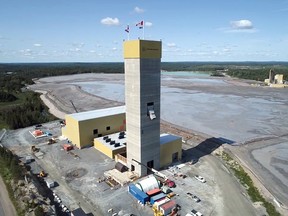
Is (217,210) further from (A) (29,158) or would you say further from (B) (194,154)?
(A) (29,158)

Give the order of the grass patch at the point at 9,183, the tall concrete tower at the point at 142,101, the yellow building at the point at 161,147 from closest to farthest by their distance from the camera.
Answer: the grass patch at the point at 9,183 → the tall concrete tower at the point at 142,101 → the yellow building at the point at 161,147

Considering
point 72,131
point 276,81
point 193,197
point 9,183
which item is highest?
point 276,81

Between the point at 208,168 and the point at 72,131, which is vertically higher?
the point at 72,131

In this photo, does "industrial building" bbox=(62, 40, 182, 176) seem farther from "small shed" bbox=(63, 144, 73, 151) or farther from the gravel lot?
"small shed" bbox=(63, 144, 73, 151)

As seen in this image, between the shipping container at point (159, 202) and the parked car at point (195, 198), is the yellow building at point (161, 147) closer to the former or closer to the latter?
the parked car at point (195, 198)

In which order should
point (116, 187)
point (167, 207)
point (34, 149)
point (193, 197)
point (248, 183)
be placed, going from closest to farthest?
point (167, 207) < point (193, 197) < point (116, 187) < point (248, 183) < point (34, 149)

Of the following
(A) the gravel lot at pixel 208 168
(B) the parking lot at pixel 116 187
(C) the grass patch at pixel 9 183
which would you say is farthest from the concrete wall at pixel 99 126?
(C) the grass patch at pixel 9 183

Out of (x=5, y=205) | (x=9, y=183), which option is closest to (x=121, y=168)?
(x=5, y=205)

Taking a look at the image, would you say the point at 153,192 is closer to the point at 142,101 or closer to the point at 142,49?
the point at 142,101
